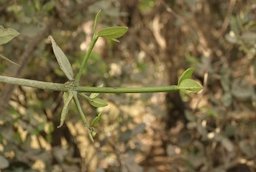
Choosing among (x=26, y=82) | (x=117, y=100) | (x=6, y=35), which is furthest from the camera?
(x=117, y=100)

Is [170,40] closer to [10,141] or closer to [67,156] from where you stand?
[67,156]

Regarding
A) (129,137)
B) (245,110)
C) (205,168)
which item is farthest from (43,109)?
(245,110)

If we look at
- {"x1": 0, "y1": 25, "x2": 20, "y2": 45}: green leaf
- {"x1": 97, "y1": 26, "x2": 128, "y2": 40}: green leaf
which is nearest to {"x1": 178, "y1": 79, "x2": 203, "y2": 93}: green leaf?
{"x1": 97, "y1": 26, "x2": 128, "y2": 40}: green leaf

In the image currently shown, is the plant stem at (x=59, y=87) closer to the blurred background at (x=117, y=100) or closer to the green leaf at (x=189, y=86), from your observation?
the green leaf at (x=189, y=86)

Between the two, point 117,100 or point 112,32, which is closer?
point 112,32

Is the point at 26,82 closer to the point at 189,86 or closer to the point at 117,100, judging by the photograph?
the point at 189,86

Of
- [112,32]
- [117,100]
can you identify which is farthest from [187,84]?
[117,100]

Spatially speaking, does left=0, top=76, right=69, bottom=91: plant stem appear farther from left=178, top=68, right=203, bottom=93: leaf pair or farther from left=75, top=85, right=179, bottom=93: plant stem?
left=178, top=68, right=203, bottom=93: leaf pair

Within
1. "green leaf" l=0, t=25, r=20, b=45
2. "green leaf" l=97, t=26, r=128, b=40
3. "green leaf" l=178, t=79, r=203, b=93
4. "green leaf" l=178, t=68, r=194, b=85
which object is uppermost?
"green leaf" l=97, t=26, r=128, b=40

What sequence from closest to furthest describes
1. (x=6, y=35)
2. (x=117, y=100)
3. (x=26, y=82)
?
(x=26, y=82) → (x=6, y=35) → (x=117, y=100)
